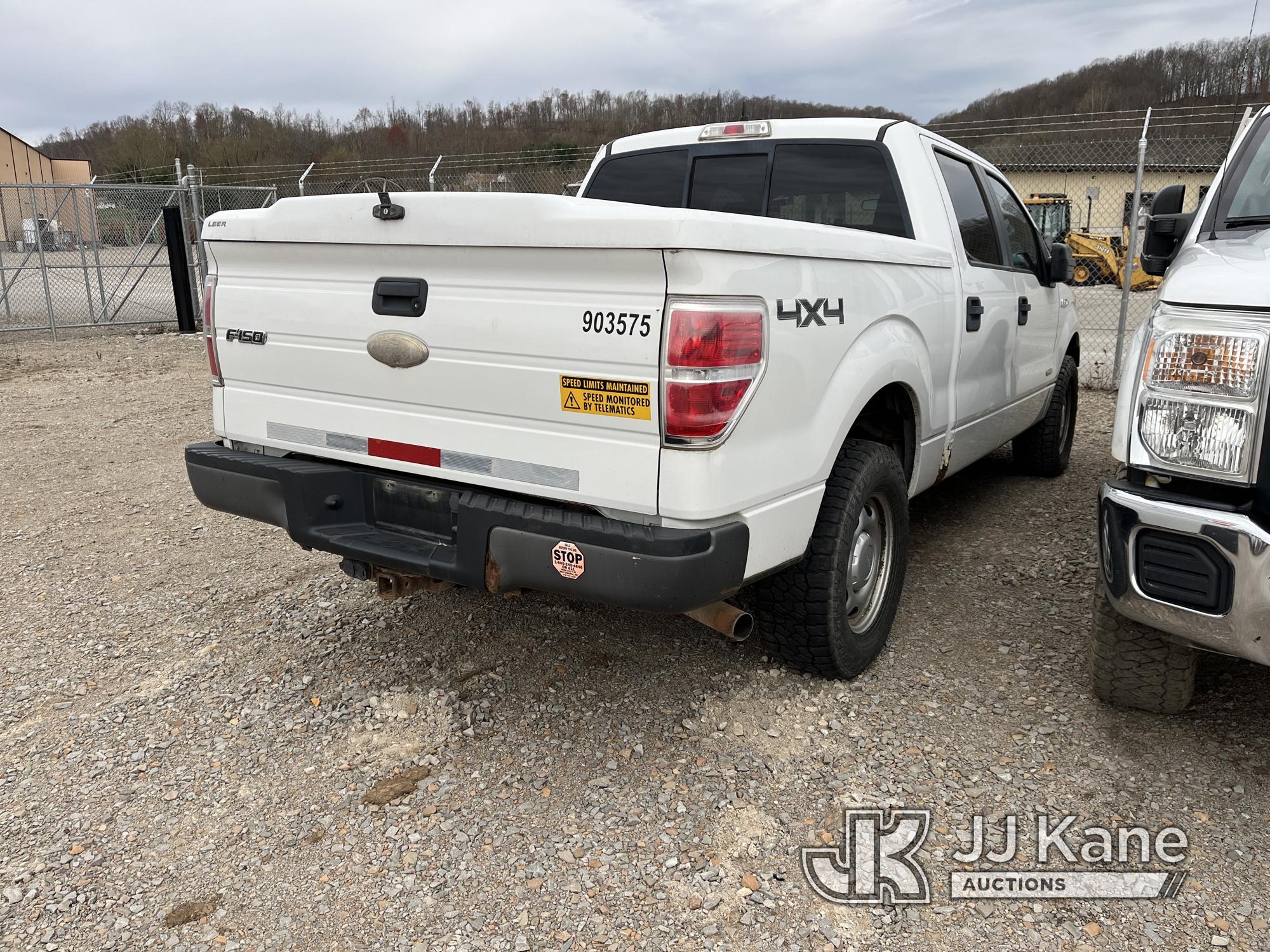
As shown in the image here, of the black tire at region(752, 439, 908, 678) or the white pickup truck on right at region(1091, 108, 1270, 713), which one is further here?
the black tire at region(752, 439, 908, 678)

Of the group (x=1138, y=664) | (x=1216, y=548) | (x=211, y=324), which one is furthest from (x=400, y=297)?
(x=1138, y=664)

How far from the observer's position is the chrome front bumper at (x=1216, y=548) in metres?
2.21

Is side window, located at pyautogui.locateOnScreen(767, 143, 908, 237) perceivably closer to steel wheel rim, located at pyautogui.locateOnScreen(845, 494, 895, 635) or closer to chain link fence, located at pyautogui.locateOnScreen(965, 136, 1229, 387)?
steel wheel rim, located at pyautogui.locateOnScreen(845, 494, 895, 635)

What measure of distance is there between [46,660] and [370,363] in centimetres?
201

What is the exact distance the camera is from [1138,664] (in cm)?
285

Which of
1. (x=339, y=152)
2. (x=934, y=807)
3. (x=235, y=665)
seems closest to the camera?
(x=934, y=807)

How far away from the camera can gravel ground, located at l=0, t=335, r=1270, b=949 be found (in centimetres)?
229

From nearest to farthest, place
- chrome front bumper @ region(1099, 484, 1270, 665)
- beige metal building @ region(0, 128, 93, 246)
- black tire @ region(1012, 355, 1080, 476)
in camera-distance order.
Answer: chrome front bumper @ region(1099, 484, 1270, 665) < black tire @ region(1012, 355, 1080, 476) < beige metal building @ region(0, 128, 93, 246)

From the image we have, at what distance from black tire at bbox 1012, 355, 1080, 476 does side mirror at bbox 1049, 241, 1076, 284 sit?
2.40 ft

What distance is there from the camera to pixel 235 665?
3.56 m

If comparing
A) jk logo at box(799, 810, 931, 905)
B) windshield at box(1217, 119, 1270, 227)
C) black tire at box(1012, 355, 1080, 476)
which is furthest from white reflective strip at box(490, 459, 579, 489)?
black tire at box(1012, 355, 1080, 476)

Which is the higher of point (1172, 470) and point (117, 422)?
point (1172, 470)

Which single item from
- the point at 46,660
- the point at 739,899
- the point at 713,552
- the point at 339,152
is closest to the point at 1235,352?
the point at 713,552

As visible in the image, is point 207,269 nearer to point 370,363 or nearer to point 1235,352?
point 370,363
